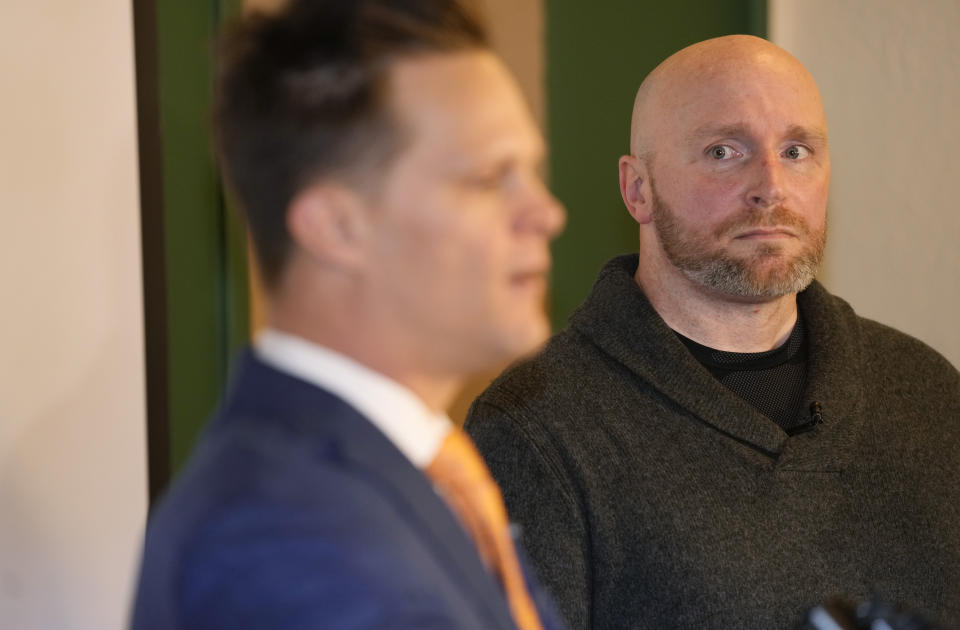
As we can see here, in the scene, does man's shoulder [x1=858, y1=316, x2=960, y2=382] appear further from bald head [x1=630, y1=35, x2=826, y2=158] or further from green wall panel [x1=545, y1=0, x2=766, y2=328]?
green wall panel [x1=545, y1=0, x2=766, y2=328]

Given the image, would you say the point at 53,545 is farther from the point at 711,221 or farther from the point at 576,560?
the point at 711,221

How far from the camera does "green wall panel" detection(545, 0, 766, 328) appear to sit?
2121mm

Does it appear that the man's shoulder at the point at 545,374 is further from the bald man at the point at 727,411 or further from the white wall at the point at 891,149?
the white wall at the point at 891,149

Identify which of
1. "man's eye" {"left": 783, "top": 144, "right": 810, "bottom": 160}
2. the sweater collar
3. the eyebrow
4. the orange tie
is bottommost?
the sweater collar

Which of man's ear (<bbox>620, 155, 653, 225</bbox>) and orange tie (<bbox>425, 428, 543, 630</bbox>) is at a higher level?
orange tie (<bbox>425, 428, 543, 630</bbox>)

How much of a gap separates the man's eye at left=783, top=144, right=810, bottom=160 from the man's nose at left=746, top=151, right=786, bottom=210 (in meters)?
0.05

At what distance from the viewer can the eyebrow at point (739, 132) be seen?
1.62 m

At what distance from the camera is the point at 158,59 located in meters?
1.43

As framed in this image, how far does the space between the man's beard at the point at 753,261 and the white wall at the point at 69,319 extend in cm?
79

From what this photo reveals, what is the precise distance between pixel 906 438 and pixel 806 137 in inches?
18.4

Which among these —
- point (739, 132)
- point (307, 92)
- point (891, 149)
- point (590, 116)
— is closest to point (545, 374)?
point (739, 132)

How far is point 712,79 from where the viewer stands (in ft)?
5.41

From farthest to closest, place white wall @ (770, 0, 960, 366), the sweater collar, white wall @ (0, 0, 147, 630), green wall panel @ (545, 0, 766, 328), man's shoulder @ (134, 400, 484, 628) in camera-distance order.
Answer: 1. white wall @ (770, 0, 960, 366)
2. green wall panel @ (545, 0, 766, 328)
3. the sweater collar
4. white wall @ (0, 0, 147, 630)
5. man's shoulder @ (134, 400, 484, 628)

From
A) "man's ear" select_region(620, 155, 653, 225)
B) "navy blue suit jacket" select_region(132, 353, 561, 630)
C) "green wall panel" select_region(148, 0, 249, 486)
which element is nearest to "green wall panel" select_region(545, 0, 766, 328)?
"man's ear" select_region(620, 155, 653, 225)
